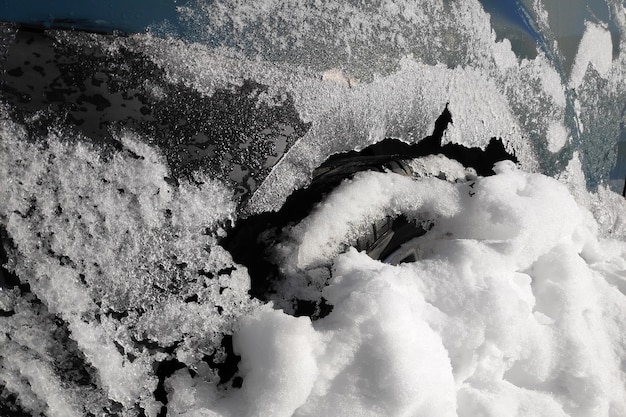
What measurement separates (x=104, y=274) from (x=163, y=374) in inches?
8.7

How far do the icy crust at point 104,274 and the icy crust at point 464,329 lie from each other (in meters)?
0.09

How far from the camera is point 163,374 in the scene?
1057 millimetres

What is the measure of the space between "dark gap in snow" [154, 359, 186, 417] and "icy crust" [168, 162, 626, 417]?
16 millimetres

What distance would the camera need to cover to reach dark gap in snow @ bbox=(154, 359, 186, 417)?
3.43 feet

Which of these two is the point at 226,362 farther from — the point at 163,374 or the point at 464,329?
the point at 464,329

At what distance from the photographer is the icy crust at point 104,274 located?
3.11 ft

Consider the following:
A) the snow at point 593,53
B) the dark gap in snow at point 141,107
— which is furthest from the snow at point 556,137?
the dark gap in snow at point 141,107

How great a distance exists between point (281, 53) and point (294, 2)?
129 millimetres

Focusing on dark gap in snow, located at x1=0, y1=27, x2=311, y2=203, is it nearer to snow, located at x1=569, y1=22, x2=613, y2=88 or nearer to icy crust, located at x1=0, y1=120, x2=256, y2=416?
icy crust, located at x1=0, y1=120, x2=256, y2=416

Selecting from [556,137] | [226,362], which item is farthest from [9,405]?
[556,137]

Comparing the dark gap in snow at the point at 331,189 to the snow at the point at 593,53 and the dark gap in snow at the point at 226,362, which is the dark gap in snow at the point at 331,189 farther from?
the snow at the point at 593,53

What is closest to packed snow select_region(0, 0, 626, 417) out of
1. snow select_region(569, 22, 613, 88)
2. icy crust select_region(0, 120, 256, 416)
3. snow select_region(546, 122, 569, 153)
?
icy crust select_region(0, 120, 256, 416)

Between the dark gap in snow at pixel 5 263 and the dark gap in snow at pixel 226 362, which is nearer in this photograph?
the dark gap in snow at pixel 5 263

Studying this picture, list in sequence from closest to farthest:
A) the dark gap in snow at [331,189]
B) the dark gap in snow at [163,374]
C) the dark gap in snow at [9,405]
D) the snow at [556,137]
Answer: the dark gap in snow at [9,405] < the dark gap in snow at [163,374] < the dark gap in snow at [331,189] < the snow at [556,137]
